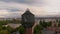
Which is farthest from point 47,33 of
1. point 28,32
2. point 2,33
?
point 28,32

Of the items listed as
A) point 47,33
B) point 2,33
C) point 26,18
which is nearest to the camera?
point 26,18

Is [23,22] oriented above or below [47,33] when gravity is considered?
above

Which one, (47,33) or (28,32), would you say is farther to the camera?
(47,33)

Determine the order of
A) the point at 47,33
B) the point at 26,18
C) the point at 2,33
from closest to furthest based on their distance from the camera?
1. the point at 26,18
2. the point at 47,33
3. the point at 2,33

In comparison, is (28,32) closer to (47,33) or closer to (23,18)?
(23,18)

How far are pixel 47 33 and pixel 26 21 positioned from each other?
479 inches

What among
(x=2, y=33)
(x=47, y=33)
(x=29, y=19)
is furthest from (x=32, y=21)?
(x=2, y=33)

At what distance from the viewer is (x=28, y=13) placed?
1.83 m

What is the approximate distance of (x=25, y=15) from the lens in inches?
71.1

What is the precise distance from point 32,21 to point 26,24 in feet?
0.23

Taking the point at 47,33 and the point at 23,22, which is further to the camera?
the point at 47,33

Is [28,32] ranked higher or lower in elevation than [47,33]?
higher

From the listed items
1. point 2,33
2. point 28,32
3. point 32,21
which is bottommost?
point 2,33

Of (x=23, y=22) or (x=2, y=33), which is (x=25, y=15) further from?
(x=2, y=33)
